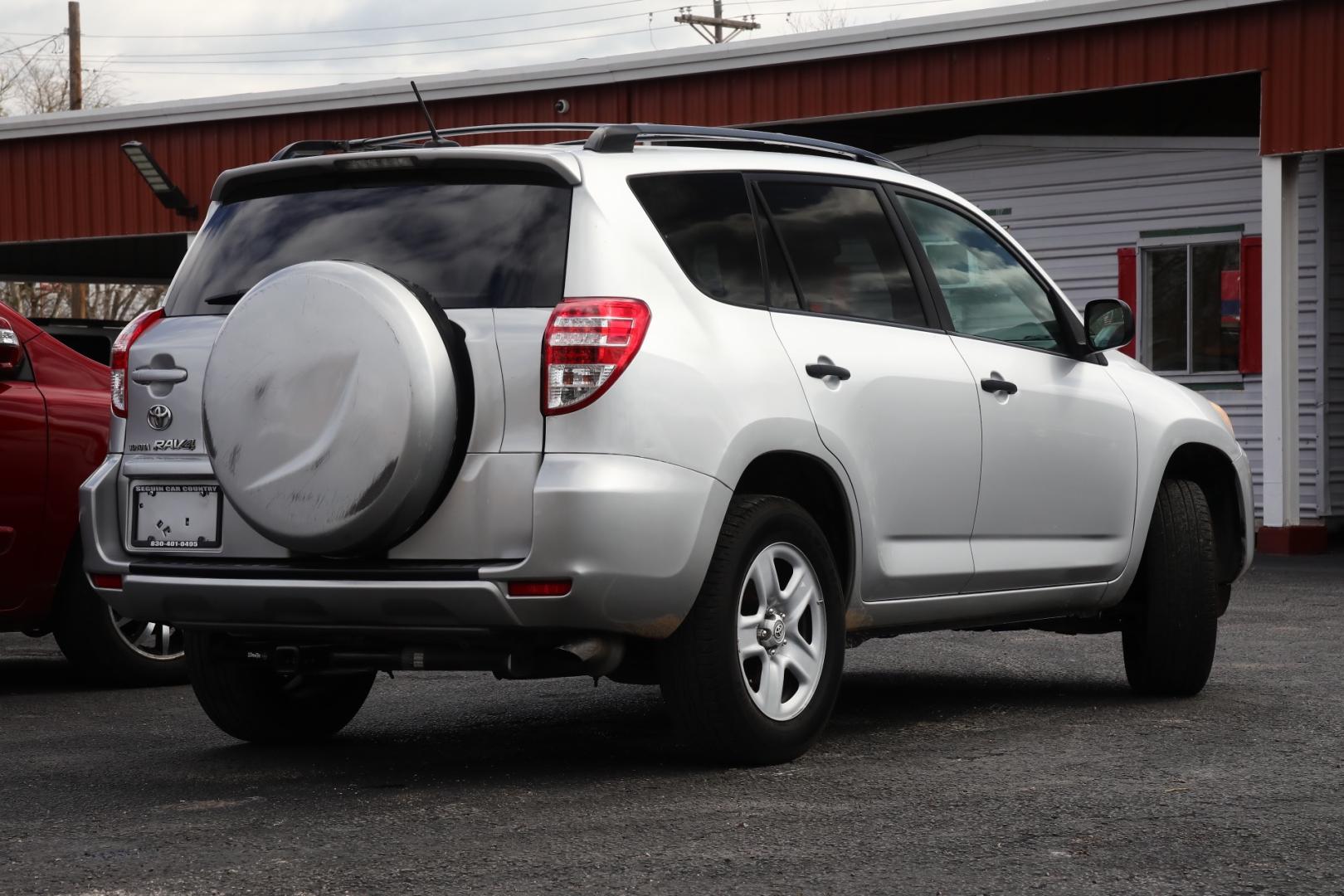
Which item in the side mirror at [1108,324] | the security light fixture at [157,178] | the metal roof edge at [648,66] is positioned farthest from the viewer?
the security light fixture at [157,178]

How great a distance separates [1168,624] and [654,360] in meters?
2.86

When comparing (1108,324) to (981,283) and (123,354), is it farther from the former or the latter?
(123,354)

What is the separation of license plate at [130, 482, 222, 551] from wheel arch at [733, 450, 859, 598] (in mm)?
1459

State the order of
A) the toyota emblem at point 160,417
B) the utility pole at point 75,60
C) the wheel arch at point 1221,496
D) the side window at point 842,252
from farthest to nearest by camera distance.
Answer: the utility pole at point 75,60
the wheel arch at point 1221,496
the side window at point 842,252
the toyota emblem at point 160,417

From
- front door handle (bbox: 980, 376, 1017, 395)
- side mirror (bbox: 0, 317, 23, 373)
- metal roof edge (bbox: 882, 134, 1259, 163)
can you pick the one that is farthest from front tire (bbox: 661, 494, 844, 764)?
metal roof edge (bbox: 882, 134, 1259, 163)

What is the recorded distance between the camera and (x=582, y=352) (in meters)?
4.92

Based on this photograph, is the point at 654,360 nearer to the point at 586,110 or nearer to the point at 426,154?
the point at 426,154

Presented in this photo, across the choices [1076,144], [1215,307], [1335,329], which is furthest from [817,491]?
[1076,144]

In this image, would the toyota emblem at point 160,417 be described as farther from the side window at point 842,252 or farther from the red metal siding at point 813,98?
the red metal siding at point 813,98

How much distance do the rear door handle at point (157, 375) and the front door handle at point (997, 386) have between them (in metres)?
2.53

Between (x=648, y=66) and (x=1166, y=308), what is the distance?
18.0 ft

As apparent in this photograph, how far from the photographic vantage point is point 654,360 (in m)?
5.01

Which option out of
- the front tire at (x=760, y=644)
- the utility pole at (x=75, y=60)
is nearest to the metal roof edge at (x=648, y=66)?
the front tire at (x=760, y=644)

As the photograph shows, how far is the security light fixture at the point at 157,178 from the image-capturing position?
885 inches
